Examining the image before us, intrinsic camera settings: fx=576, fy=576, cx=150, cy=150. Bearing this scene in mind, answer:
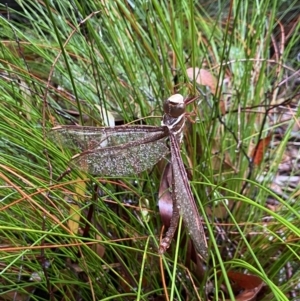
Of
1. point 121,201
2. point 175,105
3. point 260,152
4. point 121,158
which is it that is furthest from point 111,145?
point 260,152

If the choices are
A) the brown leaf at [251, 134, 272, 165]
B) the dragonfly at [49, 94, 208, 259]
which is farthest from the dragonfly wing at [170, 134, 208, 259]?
the brown leaf at [251, 134, 272, 165]

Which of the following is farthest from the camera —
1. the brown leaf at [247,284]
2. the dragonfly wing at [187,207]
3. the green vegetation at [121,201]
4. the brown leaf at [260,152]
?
the brown leaf at [260,152]

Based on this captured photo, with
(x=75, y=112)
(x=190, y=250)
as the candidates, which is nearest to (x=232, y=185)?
(x=190, y=250)

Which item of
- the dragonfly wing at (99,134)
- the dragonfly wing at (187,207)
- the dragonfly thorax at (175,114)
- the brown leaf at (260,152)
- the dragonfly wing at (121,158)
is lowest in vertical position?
the brown leaf at (260,152)

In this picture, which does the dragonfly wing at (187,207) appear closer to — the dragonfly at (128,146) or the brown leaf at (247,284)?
the dragonfly at (128,146)

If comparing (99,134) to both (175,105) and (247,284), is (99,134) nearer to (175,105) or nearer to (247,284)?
(175,105)

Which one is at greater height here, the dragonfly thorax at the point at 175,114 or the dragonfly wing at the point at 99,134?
the dragonfly thorax at the point at 175,114

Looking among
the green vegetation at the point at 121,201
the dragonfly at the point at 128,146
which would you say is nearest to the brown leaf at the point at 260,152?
the green vegetation at the point at 121,201
